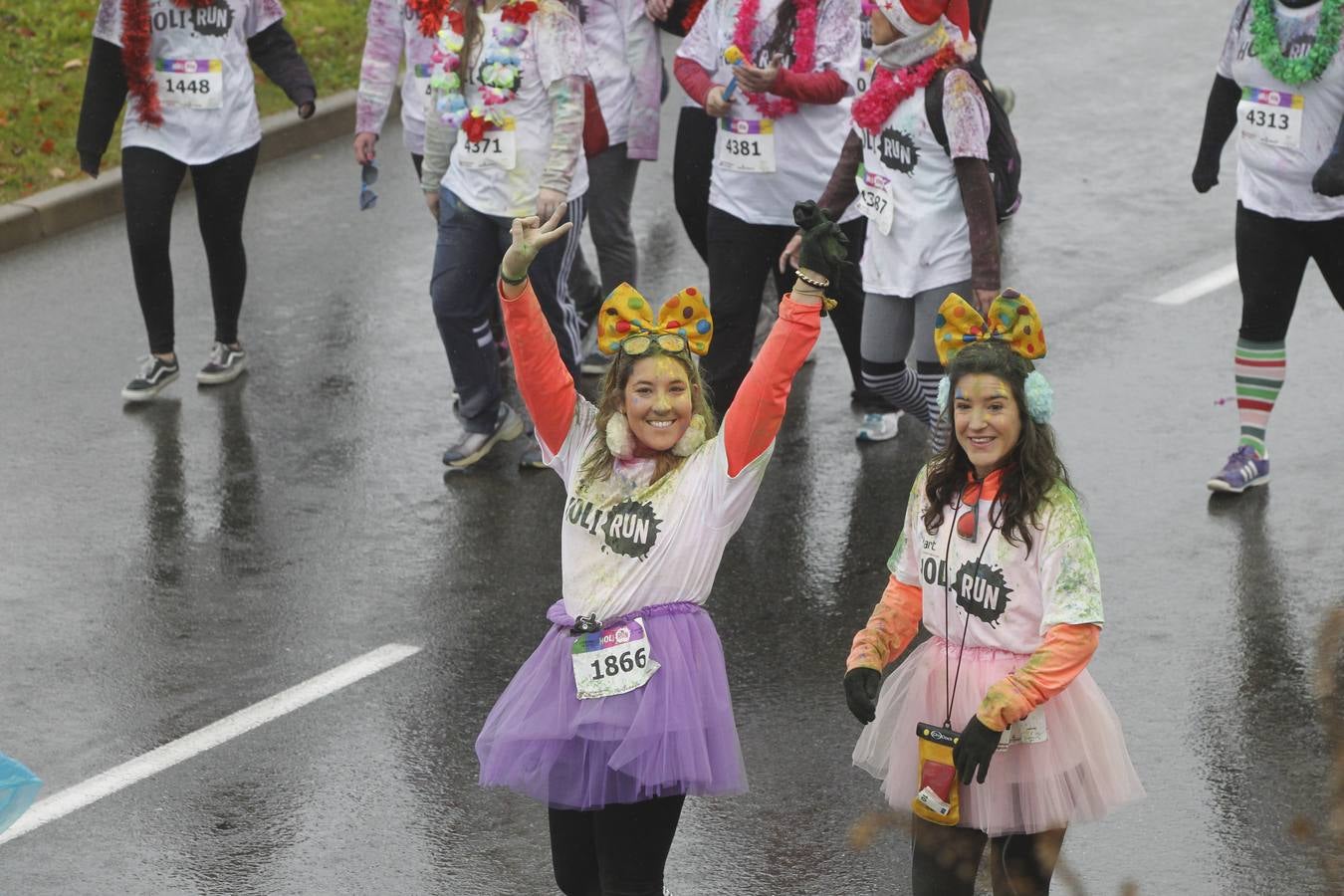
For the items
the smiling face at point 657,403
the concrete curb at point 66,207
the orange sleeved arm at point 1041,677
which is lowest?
the concrete curb at point 66,207

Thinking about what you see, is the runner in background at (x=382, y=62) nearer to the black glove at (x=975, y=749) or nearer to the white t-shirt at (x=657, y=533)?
the white t-shirt at (x=657, y=533)

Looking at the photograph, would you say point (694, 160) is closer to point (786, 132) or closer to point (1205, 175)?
point (786, 132)

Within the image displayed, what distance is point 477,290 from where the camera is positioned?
26.2 feet

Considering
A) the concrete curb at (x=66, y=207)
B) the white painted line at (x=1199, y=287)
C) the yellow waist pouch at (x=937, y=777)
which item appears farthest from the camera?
the concrete curb at (x=66, y=207)

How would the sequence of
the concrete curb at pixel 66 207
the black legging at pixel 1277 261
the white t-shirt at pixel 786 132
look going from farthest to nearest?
the concrete curb at pixel 66 207
the white t-shirt at pixel 786 132
the black legging at pixel 1277 261

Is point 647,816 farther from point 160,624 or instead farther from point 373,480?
point 373,480

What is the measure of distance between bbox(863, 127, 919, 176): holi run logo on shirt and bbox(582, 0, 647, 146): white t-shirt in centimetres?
165

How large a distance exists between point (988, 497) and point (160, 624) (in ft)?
10.9

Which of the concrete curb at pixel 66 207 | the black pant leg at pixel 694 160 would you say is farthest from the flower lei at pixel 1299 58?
the concrete curb at pixel 66 207

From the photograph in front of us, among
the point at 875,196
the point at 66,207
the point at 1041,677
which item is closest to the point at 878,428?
the point at 875,196

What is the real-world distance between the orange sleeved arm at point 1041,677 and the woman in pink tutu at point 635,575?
60cm

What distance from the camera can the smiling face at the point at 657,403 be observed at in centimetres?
470

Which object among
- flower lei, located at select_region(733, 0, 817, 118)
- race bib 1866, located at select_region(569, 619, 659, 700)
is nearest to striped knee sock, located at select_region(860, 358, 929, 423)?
flower lei, located at select_region(733, 0, 817, 118)

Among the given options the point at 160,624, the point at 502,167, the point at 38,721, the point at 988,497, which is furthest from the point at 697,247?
the point at 988,497
